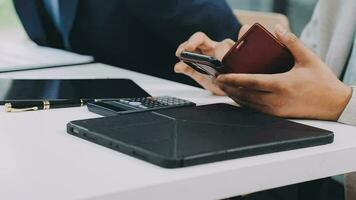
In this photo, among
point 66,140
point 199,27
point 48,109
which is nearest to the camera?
point 66,140

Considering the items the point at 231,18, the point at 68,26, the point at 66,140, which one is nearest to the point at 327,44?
the point at 231,18

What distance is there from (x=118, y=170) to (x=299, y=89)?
36cm

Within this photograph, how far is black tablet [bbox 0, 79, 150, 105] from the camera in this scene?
942 millimetres

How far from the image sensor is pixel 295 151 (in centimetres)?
69

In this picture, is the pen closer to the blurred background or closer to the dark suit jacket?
the dark suit jacket

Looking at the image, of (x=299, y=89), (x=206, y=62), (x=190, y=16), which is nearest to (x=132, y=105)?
(x=206, y=62)

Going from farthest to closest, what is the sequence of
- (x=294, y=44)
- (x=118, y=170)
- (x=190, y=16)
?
(x=190, y=16) < (x=294, y=44) < (x=118, y=170)

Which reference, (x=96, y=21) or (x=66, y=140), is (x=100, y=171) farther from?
(x=96, y=21)

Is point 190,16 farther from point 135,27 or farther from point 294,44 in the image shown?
point 294,44

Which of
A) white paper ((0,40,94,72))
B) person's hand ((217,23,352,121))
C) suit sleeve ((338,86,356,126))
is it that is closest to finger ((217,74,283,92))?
person's hand ((217,23,352,121))

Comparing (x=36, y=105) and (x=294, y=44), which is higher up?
(x=294, y=44)

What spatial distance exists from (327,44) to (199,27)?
36cm

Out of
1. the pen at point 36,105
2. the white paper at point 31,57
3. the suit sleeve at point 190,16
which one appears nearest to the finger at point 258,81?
the pen at point 36,105

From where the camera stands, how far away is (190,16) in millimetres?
1329
